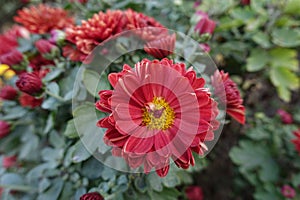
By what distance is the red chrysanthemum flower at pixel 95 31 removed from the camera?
617 mm

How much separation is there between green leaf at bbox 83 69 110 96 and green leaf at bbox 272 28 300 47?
55cm

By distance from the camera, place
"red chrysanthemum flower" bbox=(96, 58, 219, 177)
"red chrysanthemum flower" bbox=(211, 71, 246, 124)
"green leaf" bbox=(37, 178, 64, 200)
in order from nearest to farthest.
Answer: "red chrysanthemum flower" bbox=(96, 58, 219, 177) < "red chrysanthemum flower" bbox=(211, 71, 246, 124) < "green leaf" bbox=(37, 178, 64, 200)

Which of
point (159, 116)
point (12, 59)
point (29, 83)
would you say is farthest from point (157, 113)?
point (12, 59)

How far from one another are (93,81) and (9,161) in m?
0.47

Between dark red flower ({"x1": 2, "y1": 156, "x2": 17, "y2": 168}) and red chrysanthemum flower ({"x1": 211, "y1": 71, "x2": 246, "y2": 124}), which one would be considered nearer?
red chrysanthemum flower ({"x1": 211, "y1": 71, "x2": 246, "y2": 124})

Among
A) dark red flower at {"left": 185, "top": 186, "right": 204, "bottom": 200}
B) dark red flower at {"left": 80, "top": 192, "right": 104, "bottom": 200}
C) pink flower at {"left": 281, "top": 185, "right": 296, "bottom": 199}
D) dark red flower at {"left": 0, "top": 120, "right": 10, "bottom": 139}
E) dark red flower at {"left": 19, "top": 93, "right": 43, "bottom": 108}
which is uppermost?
dark red flower at {"left": 19, "top": 93, "right": 43, "bottom": 108}

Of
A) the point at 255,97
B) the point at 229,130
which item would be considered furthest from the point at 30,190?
the point at 255,97

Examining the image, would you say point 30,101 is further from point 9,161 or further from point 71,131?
point 9,161

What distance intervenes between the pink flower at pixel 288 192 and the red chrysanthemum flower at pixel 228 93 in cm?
41

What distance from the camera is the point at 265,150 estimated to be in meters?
0.97

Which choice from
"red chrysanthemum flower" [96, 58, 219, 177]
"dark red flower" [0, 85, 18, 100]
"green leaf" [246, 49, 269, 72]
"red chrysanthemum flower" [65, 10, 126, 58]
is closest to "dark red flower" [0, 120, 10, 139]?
"dark red flower" [0, 85, 18, 100]

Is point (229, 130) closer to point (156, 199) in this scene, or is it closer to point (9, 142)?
point (156, 199)

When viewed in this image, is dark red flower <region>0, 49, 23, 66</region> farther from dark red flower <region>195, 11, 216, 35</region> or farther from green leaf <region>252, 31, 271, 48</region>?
green leaf <region>252, 31, 271, 48</region>

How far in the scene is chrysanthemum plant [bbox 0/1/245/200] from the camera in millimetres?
453
